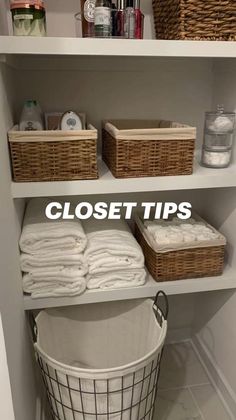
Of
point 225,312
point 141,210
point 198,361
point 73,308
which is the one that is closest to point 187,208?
point 141,210

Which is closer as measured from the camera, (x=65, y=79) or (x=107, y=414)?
(x=107, y=414)

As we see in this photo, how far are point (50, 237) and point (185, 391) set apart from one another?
876mm

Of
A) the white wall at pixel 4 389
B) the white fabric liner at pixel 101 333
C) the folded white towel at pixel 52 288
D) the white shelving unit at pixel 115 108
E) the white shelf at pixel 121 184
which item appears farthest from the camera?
the white fabric liner at pixel 101 333

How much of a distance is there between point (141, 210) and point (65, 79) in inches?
21.5

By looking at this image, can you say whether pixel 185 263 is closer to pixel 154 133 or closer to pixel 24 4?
pixel 154 133

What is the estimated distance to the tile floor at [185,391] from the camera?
1284 millimetres

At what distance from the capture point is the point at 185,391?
1384 mm

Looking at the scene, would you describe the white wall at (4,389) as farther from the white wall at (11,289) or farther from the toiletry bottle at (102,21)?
the toiletry bottle at (102,21)

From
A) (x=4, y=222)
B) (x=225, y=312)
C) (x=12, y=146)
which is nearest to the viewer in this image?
(x=4, y=222)

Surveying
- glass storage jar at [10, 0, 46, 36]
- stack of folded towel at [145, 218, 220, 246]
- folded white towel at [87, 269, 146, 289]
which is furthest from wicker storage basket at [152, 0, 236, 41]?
folded white towel at [87, 269, 146, 289]

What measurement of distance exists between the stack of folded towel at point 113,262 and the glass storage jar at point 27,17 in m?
0.60

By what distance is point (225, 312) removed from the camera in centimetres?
130

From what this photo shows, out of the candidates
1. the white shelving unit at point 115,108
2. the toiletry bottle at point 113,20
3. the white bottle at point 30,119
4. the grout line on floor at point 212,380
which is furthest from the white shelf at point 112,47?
the grout line on floor at point 212,380

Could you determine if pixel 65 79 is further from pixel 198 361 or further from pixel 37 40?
pixel 198 361
